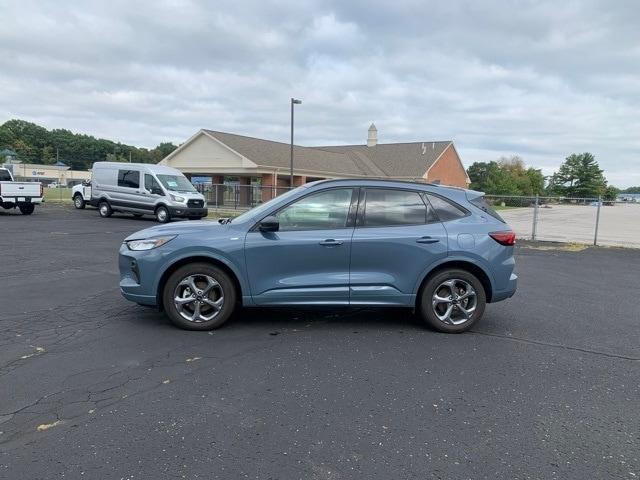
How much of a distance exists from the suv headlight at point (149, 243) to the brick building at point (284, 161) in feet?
69.5

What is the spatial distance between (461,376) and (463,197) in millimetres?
2304

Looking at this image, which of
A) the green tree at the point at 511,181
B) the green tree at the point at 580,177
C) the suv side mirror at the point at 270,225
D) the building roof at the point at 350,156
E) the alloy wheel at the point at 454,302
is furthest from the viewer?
the green tree at the point at 580,177

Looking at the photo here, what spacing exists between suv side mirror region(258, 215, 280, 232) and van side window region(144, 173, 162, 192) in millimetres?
16575

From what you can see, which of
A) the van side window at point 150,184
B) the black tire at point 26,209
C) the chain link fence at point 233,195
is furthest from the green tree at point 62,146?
the van side window at point 150,184

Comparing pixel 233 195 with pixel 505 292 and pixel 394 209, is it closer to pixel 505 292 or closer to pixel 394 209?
pixel 394 209

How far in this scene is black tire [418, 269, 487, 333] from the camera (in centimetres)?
539

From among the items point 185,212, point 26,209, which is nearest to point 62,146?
point 26,209

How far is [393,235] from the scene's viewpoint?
530 centimetres

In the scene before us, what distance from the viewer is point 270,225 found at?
5.10 m

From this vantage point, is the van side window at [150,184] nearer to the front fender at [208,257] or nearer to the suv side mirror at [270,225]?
the front fender at [208,257]

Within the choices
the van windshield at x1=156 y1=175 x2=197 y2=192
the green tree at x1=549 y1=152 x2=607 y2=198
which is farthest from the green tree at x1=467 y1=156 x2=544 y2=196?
the van windshield at x1=156 y1=175 x2=197 y2=192

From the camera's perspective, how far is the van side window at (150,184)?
2050 centimetres

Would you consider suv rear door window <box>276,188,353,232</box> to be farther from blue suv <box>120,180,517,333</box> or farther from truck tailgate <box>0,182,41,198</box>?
truck tailgate <box>0,182,41,198</box>

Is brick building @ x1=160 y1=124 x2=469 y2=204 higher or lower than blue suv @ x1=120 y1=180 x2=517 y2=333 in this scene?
higher
